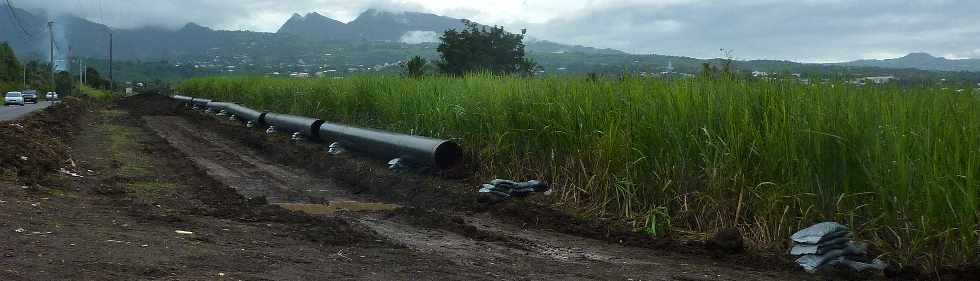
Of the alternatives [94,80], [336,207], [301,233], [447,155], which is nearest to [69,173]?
[336,207]

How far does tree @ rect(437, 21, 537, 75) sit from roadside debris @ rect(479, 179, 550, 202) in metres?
30.9

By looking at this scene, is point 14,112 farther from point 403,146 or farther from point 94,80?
point 94,80

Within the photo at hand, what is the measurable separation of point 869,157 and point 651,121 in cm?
262

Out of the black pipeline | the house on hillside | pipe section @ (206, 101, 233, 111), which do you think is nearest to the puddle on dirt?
the black pipeline

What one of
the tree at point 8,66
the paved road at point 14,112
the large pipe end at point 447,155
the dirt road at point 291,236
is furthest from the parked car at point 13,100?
the large pipe end at point 447,155

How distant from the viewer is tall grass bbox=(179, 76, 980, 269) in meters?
5.57

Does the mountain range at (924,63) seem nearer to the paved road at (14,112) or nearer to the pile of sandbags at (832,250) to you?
the pile of sandbags at (832,250)

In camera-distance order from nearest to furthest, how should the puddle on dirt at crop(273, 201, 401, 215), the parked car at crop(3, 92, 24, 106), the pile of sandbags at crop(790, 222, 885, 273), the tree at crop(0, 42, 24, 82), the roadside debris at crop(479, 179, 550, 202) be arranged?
the pile of sandbags at crop(790, 222, 885, 273) < the puddle on dirt at crop(273, 201, 401, 215) < the roadside debris at crop(479, 179, 550, 202) < the parked car at crop(3, 92, 24, 106) < the tree at crop(0, 42, 24, 82)

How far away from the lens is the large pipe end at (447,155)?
11164 mm

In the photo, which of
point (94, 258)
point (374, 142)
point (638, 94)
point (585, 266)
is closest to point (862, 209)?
point (585, 266)

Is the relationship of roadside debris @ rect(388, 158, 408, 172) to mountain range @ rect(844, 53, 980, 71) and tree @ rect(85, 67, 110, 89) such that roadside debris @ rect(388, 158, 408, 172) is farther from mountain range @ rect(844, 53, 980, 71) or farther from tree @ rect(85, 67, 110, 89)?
tree @ rect(85, 67, 110, 89)

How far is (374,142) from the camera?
13227mm

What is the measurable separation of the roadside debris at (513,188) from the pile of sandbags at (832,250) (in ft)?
12.8

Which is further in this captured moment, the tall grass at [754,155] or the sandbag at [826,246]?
the sandbag at [826,246]
